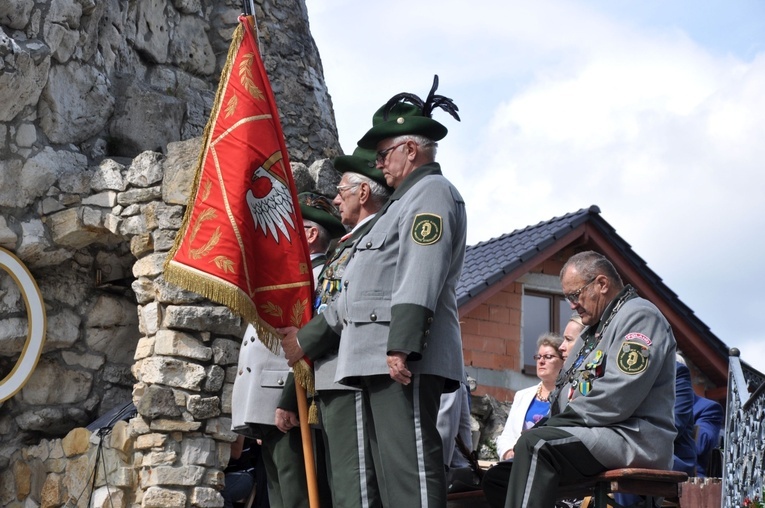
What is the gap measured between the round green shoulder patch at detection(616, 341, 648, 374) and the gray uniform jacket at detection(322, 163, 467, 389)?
0.55 meters

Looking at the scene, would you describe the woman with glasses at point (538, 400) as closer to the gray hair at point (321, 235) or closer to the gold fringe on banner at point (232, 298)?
the gray hair at point (321, 235)

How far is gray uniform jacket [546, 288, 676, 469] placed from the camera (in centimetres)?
386

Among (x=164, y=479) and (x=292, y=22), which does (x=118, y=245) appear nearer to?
(x=164, y=479)

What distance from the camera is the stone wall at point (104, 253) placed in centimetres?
674

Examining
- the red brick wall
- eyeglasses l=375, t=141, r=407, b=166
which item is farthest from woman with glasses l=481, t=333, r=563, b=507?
A: the red brick wall

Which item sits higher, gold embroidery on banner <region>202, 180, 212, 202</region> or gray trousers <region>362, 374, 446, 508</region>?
gold embroidery on banner <region>202, 180, 212, 202</region>

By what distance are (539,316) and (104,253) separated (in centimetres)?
639

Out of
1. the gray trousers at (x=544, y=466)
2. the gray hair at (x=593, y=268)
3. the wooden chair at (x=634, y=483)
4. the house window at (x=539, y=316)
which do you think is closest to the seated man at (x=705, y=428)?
the gray hair at (x=593, y=268)

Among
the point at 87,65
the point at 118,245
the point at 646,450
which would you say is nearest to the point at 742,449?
the point at 646,450

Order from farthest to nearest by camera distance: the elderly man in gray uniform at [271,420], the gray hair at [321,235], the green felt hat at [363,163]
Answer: the gray hair at [321,235] < the elderly man in gray uniform at [271,420] < the green felt hat at [363,163]

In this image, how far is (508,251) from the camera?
43.3 ft

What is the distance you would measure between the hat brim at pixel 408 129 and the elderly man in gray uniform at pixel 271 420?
1.01 m

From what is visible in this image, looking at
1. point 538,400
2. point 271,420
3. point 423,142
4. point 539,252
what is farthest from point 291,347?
point 539,252

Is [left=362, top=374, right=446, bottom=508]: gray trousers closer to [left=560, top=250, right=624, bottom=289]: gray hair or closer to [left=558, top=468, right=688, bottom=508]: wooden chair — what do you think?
[left=558, top=468, right=688, bottom=508]: wooden chair
